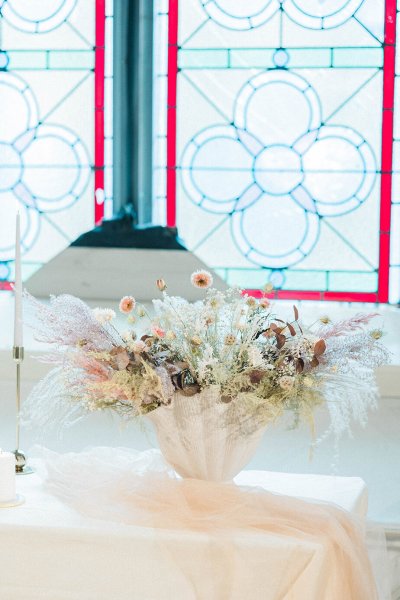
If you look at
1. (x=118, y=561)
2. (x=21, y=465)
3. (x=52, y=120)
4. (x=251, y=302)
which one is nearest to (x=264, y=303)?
(x=251, y=302)

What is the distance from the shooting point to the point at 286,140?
167 inches

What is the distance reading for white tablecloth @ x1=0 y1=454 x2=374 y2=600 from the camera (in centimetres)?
197

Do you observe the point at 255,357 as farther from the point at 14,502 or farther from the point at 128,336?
the point at 14,502

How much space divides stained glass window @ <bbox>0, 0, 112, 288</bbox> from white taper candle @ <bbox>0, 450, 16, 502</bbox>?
2.24 m

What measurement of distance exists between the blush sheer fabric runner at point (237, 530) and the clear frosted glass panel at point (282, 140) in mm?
2133

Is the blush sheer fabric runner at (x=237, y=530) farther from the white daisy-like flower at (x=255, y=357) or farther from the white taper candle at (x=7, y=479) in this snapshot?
the white daisy-like flower at (x=255, y=357)

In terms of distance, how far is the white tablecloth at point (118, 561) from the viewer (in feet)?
6.46

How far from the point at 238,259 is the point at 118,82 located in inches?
30.7

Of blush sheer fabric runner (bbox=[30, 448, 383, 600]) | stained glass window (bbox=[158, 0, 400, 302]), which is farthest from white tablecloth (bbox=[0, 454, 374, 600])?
stained glass window (bbox=[158, 0, 400, 302])

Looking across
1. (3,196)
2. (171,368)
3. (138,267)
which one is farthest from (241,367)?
(3,196)

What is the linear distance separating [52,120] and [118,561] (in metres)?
2.69

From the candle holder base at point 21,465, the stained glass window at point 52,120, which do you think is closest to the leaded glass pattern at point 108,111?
the stained glass window at point 52,120

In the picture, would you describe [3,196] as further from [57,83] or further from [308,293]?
[308,293]

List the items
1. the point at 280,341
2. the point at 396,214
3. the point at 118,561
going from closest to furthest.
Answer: the point at 118,561, the point at 280,341, the point at 396,214
